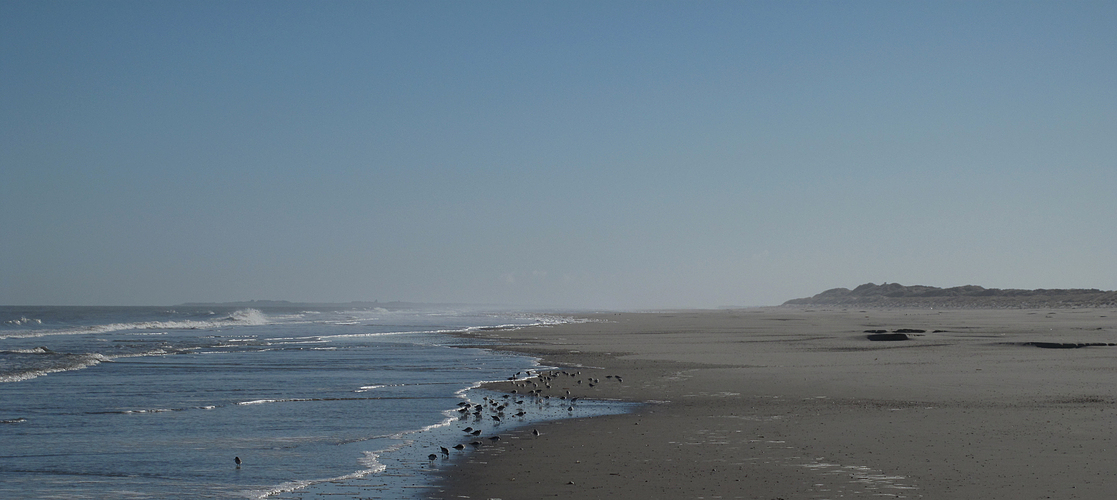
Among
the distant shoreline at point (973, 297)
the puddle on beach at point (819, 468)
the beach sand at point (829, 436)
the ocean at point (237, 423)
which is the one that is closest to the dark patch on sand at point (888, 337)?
the beach sand at point (829, 436)

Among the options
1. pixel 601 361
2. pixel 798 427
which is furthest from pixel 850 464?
pixel 601 361

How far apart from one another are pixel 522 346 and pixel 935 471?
29007 mm

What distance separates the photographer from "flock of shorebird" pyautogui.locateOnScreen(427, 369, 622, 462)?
44.3ft

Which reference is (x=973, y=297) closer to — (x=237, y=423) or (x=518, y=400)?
(x=518, y=400)

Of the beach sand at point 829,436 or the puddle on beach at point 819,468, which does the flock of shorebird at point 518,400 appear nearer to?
the beach sand at point 829,436

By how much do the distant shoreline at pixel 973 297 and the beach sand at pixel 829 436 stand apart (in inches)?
3326

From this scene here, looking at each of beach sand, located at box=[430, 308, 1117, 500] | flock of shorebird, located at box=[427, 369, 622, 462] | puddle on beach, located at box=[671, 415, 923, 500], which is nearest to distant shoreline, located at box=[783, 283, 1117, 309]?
beach sand, located at box=[430, 308, 1117, 500]

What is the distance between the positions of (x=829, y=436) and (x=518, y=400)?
7.57m

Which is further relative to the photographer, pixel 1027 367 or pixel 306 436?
pixel 1027 367

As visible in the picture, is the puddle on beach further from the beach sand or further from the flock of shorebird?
the flock of shorebird

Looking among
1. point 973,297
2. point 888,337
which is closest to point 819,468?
point 888,337

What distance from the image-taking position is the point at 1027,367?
21203 millimetres

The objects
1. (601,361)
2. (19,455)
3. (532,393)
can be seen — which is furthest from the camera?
(601,361)

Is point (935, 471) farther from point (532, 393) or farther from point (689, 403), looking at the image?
point (532, 393)
